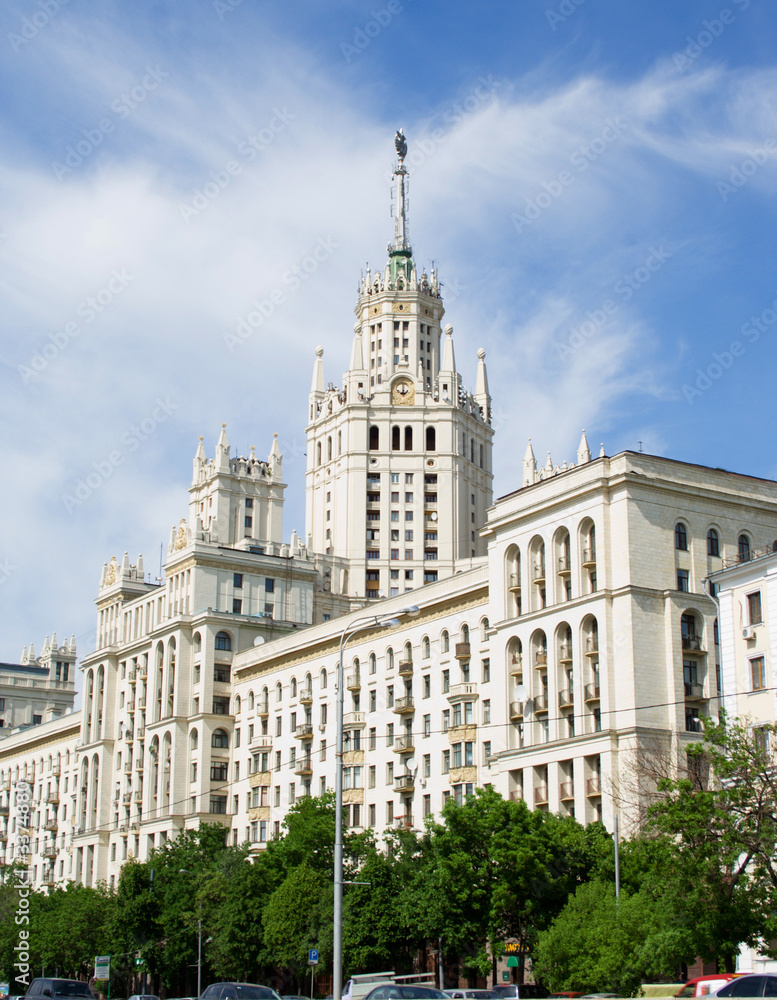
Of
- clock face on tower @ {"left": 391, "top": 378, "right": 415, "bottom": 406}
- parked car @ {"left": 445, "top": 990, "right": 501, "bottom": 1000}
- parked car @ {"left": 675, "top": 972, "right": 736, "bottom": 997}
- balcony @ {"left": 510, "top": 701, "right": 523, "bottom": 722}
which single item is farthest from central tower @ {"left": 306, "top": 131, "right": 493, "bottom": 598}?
parked car @ {"left": 675, "top": 972, "right": 736, "bottom": 997}

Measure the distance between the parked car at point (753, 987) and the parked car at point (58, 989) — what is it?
80.2 feet

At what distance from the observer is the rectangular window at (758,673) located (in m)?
61.4

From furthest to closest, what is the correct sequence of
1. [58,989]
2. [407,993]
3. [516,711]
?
[516,711]
[58,989]
[407,993]

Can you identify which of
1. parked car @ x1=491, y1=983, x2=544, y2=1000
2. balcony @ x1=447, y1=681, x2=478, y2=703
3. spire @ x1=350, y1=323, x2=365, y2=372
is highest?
spire @ x1=350, y1=323, x2=365, y2=372

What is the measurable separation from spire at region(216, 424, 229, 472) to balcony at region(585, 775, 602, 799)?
3016 inches

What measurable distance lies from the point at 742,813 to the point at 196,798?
227 feet

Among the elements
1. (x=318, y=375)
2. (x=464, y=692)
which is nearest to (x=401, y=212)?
(x=318, y=375)

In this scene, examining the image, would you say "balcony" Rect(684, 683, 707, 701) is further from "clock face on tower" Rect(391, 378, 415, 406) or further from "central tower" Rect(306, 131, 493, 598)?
"clock face on tower" Rect(391, 378, 415, 406)

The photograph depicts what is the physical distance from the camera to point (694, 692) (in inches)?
2741

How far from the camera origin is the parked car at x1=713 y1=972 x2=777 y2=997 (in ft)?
111

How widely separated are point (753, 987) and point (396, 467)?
115913 mm

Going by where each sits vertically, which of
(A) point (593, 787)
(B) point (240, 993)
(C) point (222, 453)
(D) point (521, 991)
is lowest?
(D) point (521, 991)

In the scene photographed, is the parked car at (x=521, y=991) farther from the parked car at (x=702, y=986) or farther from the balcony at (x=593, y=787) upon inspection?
the balcony at (x=593, y=787)

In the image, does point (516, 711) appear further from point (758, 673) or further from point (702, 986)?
point (702, 986)
